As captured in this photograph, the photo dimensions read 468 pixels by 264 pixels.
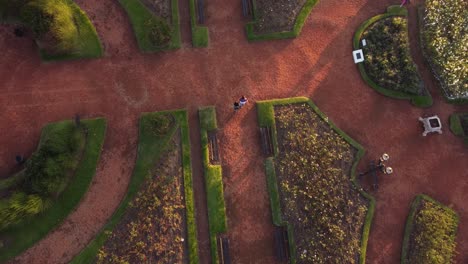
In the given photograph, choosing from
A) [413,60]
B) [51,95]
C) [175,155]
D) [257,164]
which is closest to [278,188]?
[257,164]

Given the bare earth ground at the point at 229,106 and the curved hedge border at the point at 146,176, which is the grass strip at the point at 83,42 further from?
the curved hedge border at the point at 146,176

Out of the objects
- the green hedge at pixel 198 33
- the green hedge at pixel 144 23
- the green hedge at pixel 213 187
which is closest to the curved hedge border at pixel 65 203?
the green hedge at pixel 144 23

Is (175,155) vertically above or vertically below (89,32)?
below

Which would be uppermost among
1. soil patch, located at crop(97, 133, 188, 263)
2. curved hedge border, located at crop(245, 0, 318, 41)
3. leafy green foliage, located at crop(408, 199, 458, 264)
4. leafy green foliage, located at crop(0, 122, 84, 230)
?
curved hedge border, located at crop(245, 0, 318, 41)

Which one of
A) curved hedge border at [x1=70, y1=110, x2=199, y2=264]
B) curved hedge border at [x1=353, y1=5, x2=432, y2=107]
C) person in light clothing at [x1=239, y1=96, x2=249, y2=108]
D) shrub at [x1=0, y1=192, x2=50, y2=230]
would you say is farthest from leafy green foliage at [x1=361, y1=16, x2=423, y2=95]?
shrub at [x1=0, y1=192, x2=50, y2=230]

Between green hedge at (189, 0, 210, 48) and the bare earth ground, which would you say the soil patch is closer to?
the bare earth ground

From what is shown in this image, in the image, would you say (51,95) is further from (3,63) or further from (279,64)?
(279,64)
